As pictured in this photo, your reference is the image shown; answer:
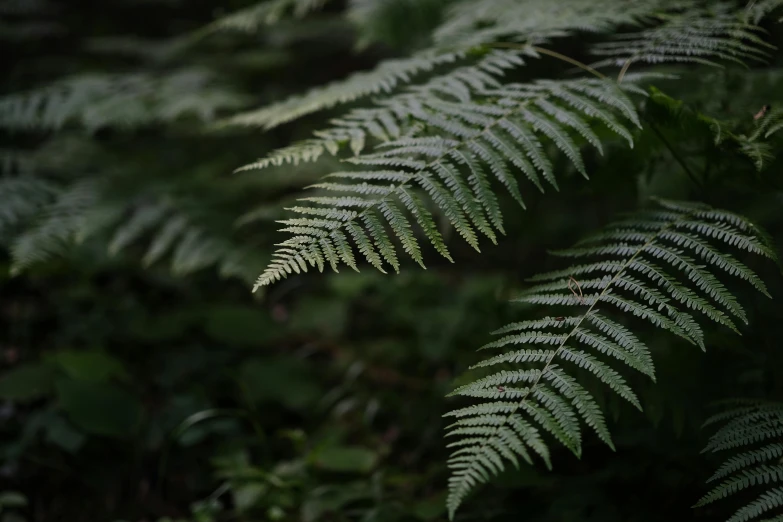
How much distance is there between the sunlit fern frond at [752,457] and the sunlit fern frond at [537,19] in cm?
106

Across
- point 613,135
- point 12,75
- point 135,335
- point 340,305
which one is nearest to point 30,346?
point 135,335

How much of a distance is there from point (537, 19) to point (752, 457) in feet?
4.36

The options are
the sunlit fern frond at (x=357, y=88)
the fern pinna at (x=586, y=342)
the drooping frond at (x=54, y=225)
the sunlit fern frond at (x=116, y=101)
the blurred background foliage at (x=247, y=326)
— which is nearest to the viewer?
the fern pinna at (x=586, y=342)

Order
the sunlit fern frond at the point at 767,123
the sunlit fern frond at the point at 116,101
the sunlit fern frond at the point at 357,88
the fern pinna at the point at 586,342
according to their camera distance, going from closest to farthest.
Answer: the fern pinna at the point at 586,342 < the sunlit fern frond at the point at 767,123 < the sunlit fern frond at the point at 357,88 < the sunlit fern frond at the point at 116,101

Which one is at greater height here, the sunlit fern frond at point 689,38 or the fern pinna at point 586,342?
the sunlit fern frond at point 689,38

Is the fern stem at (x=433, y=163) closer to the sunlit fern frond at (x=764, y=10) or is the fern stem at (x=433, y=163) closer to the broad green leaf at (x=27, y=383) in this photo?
the sunlit fern frond at (x=764, y=10)

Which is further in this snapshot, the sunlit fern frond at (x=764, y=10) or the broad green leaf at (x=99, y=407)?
the broad green leaf at (x=99, y=407)

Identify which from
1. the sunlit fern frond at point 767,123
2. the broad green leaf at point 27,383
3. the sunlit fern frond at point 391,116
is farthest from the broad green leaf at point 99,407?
the sunlit fern frond at point 767,123

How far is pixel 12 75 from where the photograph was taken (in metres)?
3.42

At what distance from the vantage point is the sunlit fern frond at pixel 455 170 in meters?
1.14

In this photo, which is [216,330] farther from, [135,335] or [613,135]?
[613,135]

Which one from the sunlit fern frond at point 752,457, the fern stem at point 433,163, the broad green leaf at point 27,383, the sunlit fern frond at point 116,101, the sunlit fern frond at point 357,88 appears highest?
the sunlit fern frond at point 116,101

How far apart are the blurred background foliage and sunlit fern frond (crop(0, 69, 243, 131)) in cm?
1

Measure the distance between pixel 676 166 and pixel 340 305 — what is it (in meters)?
1.68
